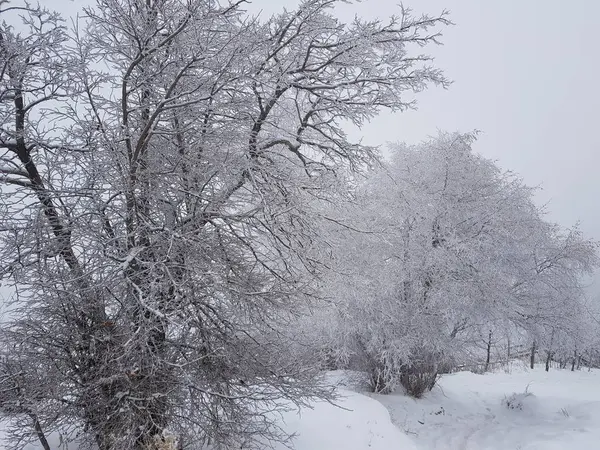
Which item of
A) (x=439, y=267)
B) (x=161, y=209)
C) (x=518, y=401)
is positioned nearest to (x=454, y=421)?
(x=518, y=401)

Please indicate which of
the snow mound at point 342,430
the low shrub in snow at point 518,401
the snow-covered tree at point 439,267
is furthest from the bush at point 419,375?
the snow mound at point 342,430

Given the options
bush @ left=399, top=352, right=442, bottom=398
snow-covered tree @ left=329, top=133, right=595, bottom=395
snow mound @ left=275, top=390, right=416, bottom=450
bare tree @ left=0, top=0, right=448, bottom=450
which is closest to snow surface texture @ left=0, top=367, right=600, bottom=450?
snow mound @ left=275, top=390, right=416, bottom=450

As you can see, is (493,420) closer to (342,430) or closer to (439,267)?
(439,267)

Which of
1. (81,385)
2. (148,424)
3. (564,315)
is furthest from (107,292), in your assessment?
(564,315)

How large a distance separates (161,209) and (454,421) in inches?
376

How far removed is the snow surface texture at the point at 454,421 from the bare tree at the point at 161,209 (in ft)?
5.25

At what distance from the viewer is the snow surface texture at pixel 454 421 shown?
649 centimetres

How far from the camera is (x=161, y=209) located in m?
4.71

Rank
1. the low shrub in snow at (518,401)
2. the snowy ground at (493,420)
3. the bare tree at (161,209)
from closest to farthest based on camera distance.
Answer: the bare tree at (161,209), the snowy ground at (493,420), the low shrub in snow at (518,401)

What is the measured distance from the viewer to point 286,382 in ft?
16.7

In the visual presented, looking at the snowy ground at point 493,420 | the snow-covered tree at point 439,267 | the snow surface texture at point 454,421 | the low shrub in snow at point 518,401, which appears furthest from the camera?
the low shrub in snow at point 518,401

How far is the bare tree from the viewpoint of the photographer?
4.31 meters

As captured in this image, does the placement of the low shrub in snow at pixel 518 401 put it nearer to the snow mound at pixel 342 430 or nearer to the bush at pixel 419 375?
the bush at pixel 419 375

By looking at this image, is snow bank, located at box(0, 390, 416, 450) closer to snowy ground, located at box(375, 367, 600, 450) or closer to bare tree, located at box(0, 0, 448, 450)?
bare tree, located at box(0, 0, 448, 450)
